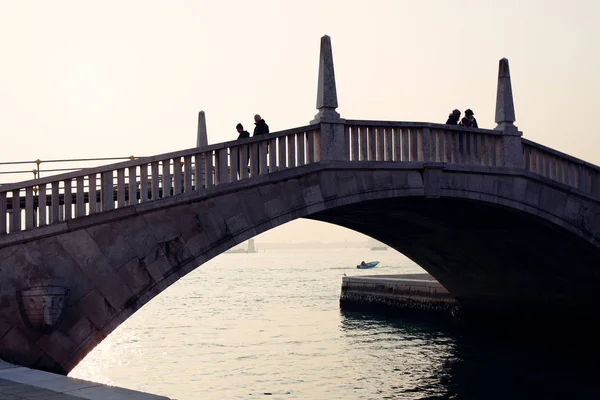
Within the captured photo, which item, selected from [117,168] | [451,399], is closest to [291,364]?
[451,399]

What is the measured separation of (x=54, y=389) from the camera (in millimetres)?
9875

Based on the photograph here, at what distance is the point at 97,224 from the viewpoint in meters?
13.9

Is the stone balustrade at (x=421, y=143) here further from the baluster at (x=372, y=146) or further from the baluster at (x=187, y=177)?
the baluster at (x=187, y=177)

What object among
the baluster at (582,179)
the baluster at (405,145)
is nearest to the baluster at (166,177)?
the baluster at (405,145)

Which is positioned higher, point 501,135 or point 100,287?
point 501,135

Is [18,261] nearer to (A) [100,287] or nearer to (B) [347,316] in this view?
(A) [100,287]

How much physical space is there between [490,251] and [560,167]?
4559 mm

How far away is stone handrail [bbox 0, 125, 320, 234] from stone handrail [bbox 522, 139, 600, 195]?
22.2 ft

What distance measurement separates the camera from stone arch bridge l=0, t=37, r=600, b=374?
43.9 feet

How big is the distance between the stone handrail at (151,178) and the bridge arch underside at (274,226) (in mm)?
230

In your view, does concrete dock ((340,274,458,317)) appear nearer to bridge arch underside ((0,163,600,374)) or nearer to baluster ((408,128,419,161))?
bridge arch underside ((0,163,600,374))

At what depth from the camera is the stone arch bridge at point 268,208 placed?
1338cm

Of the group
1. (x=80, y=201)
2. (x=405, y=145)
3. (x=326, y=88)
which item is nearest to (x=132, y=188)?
(x=80, y=201)

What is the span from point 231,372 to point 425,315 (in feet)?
41.9
